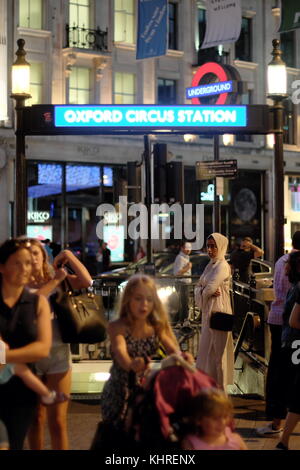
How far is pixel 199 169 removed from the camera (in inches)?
622

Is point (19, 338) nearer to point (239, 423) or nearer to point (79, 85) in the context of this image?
point (239, 423)

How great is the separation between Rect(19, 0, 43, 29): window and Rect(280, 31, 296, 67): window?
1189 centimetres

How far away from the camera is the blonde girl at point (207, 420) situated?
14.4 feet

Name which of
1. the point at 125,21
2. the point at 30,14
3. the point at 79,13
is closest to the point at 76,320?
the point at 30,14

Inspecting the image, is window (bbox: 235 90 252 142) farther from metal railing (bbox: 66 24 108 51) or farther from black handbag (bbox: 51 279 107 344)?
black handbag (bbox: 51 279 107 344)

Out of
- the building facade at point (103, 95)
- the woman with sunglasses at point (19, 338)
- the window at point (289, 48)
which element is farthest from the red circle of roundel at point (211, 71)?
the woman with sunglasses at point (19, 338)

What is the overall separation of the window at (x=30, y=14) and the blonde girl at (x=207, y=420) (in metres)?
26.4

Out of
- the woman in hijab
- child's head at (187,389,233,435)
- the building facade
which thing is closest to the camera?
child's head at (187,389,233,435)

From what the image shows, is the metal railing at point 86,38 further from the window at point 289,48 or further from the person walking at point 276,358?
the person walking at point 276,358

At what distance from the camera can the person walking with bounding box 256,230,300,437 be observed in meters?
7.77

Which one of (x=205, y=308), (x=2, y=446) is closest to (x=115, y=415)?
(x=2, y=446)

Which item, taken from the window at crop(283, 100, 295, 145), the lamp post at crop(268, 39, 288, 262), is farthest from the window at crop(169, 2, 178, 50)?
the lamp post at crop(268, 39, 288, 262)

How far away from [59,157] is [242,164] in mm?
8244
